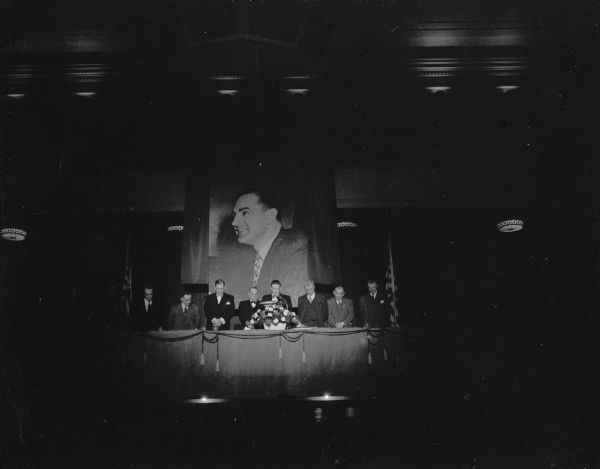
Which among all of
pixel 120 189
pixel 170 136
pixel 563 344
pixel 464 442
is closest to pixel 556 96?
pixel 563 344

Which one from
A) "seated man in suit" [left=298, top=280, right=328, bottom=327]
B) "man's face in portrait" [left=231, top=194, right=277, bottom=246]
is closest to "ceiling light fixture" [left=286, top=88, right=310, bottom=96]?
"man's face in portrait" [left=231, top=194, right=277, bottom=246]

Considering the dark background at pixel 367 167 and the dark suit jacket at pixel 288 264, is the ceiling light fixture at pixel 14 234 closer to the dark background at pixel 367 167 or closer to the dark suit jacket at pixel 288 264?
the dark background at pixel 367 167

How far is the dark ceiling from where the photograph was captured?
26.3 ft

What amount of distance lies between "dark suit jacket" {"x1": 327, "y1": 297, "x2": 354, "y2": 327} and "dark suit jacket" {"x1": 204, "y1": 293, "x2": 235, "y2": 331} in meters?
1.55

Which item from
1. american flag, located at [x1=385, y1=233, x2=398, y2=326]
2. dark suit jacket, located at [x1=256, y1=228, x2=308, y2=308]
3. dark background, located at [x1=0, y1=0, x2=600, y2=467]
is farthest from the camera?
american flag, located at [x1=385, y1=233, x2=398, y2=326]

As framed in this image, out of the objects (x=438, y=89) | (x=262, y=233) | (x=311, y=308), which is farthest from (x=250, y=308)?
(x=438, y=89)

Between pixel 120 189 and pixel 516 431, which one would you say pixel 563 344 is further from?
pixel 120 189

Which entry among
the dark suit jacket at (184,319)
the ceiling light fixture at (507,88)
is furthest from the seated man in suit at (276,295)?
the ceiling light fixture at (507,88)

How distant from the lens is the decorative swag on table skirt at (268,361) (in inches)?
264

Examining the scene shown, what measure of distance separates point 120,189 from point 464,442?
7559 mm

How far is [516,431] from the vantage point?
6391mm

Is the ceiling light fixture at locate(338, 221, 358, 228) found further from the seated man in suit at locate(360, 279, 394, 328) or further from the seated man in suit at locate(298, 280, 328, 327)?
the seated man in suit at locate(298, 280, 328, 327)

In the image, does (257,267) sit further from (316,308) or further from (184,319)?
(184,319)

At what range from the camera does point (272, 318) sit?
300 inches
